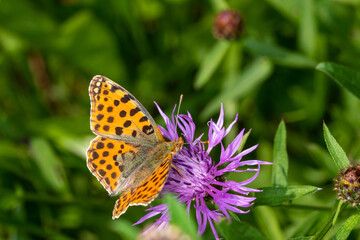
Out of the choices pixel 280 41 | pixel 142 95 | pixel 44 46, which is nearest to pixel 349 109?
pixel 280 41

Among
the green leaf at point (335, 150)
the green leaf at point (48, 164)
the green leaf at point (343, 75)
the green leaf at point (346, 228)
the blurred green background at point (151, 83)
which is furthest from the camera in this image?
the green leaf at point (48, 164)

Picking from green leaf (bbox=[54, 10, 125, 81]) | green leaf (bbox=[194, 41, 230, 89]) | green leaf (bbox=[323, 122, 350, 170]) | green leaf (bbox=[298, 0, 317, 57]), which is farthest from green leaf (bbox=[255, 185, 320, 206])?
green leaf (bbox=[54, 10, 125, 81])

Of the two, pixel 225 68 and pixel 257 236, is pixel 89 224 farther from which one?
pixel 257 236

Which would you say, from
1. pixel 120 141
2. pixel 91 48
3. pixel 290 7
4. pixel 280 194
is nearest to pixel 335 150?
pixel 280 194

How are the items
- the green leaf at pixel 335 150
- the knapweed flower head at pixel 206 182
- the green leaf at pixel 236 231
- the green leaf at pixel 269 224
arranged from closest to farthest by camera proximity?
1. the green leaf at pixel 236 231
2. the green leaf at pixel 335 150
3. the knapweed flower head at pixel 206 182
4. the green leaf at pixel 269 224

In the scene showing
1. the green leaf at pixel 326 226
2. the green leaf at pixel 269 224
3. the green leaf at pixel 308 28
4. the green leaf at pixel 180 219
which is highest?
the green leaf at pixel 308 28

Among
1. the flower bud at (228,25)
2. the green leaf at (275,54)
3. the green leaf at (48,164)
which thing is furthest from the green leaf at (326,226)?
the green leaf at (48,164)

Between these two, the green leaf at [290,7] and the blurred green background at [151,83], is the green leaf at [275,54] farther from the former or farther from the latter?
the green leaf at [290,7]

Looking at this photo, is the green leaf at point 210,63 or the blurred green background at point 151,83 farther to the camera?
the blurred green background at point 151,83
